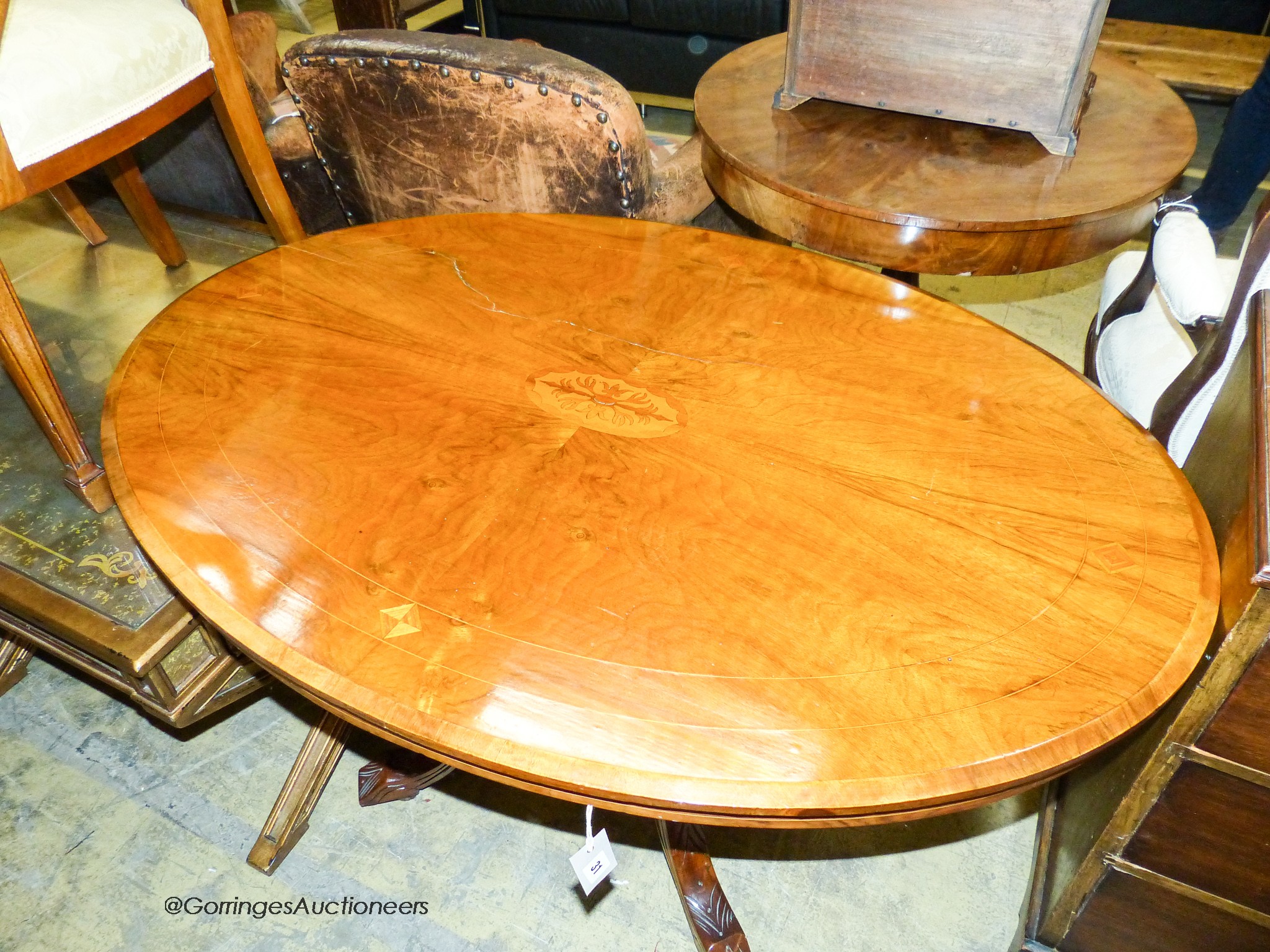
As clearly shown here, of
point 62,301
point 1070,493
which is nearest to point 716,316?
point 1070,493

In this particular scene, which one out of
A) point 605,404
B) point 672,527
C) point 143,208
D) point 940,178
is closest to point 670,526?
point 672,527

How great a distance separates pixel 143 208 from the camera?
2043mm

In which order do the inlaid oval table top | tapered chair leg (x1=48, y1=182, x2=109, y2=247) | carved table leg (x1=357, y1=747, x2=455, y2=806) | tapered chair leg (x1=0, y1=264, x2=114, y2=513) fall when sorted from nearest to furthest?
the inlaid oval table top → tapered chair leg (x1=0, y1=264, x2=114, y2=513) → carved table leg (x1=357, y1=747, x2=455, y2=806) → tapered chair leg (x1=48, y1=182, x2=109, y2=247)

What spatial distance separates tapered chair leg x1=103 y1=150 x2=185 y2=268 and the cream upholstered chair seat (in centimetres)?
38

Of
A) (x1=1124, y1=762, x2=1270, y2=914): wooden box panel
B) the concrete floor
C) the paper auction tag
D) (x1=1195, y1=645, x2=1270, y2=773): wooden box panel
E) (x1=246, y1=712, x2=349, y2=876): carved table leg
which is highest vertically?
(x1=1195, y1=645, x2=1270, y2=773): wooden box panel

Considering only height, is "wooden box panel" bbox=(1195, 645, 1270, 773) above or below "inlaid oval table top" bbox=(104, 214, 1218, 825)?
below

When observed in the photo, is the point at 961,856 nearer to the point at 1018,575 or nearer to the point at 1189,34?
the point at 1018,575

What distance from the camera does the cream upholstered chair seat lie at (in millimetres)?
1380

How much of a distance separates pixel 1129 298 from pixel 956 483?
3.22 feet

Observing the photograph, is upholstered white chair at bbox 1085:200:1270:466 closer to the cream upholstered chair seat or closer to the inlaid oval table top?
the inlaid oval table top

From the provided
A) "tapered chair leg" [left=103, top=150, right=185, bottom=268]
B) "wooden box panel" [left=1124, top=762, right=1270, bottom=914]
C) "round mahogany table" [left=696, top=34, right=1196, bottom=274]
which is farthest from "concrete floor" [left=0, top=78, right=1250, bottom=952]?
Result: "round mahogany table" [left=696, top=34, right=1196, bottom=274]

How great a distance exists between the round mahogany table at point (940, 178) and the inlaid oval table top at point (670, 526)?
0.20 meters

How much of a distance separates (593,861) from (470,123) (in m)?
1.38

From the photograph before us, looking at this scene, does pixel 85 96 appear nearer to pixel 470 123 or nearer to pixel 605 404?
pixel 470 123
